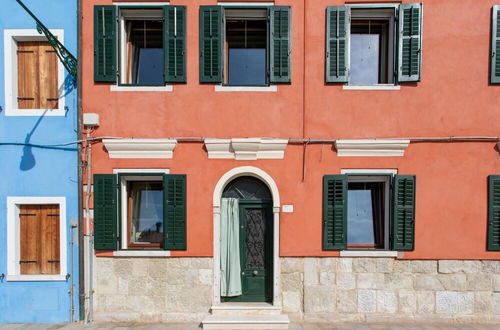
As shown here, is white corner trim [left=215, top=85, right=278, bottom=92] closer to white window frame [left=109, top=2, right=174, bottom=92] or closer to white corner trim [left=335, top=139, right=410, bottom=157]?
white window frame [left=109, top=2, right=174, bottom=92]

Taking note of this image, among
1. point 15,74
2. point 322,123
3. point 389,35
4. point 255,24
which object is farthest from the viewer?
point 255,24

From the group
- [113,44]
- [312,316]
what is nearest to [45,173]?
[113,44]

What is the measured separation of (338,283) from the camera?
5203 mm

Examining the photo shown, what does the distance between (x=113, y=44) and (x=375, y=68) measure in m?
5.28

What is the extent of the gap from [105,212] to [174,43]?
11.6 feet

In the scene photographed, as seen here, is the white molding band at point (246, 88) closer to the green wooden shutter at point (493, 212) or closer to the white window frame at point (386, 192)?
the white window frame at point (386, 192)

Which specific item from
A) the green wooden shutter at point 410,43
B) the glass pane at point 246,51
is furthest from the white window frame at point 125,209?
the green wooden shutter at point 410,43

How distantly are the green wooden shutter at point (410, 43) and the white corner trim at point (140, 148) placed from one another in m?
4.63

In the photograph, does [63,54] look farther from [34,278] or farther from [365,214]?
[365,214]

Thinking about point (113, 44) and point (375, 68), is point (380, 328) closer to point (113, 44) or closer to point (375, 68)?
point (375, 68)

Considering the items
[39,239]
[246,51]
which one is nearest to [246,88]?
[246,51]

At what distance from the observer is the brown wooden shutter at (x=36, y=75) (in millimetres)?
5371

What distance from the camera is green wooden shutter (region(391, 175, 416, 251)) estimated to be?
5.12 meters

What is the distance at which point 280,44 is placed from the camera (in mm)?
5195
